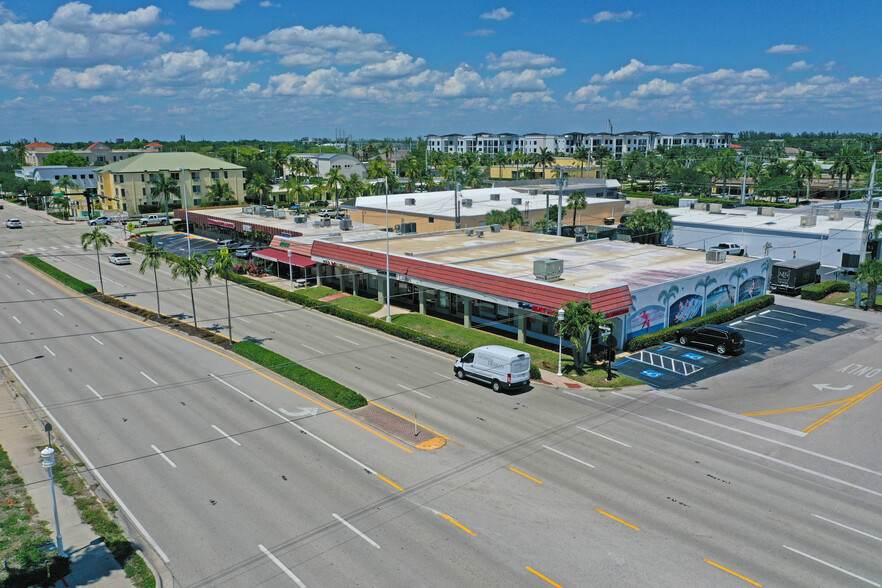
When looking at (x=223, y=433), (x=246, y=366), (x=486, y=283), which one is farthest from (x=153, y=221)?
(x=223, y=433)

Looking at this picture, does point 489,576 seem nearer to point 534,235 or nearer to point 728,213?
point 534,235

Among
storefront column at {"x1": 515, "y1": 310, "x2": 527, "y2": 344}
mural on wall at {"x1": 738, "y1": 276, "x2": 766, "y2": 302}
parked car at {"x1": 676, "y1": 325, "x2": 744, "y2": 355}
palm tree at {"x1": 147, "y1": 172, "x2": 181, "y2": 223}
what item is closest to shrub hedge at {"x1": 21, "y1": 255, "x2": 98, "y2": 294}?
palm tree at {"x1": 147, "y1": 172, "x2": 181, "y2": 223}

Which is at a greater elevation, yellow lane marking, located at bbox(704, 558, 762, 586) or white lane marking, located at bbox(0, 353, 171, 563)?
white lane marking, located at bbox(0, 353, 171, 563)

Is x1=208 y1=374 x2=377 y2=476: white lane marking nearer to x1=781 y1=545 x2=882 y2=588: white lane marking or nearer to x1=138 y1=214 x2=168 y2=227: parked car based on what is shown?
x1=781 y1=545 x2=882 y2=588: white lane marking

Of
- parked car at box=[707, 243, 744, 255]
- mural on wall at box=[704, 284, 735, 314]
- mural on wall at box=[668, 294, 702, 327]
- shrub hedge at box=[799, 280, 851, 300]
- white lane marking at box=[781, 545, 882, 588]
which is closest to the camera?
white lane marking at box=[781, 545, 882, 588]

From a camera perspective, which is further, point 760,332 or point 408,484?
point 760,332

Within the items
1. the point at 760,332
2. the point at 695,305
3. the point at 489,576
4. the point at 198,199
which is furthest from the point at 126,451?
the point at 198,199

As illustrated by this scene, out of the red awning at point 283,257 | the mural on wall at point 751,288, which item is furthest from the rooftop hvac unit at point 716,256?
the red awning at point 283,257
